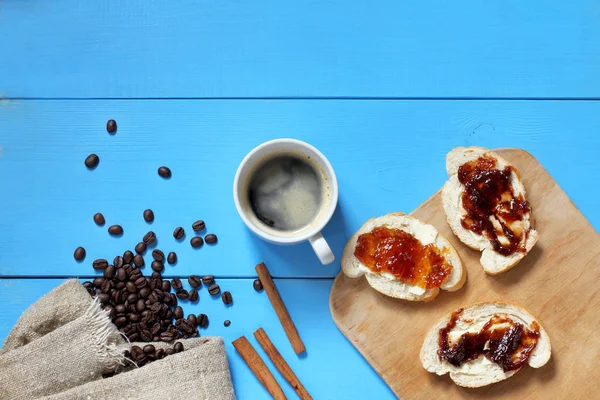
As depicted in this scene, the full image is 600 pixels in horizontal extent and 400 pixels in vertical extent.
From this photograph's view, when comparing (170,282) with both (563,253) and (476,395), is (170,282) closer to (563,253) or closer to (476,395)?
(476,395)

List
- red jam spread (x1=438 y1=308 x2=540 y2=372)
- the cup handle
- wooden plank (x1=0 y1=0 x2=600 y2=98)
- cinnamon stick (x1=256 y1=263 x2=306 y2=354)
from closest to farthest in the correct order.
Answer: the cup handle, red jam spread (x1=438 y1=308 x2=540 y2=372), cinnamon stick (x1=256 y1=263 x2=306 y2=354), wooden plank (x1=0 y1=0 x2=600 y2=98)

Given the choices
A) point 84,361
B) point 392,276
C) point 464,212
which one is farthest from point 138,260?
point 464,212

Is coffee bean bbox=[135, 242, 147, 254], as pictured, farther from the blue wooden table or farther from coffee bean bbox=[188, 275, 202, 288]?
coffee bean bbox=[188, 275, 202, 288]

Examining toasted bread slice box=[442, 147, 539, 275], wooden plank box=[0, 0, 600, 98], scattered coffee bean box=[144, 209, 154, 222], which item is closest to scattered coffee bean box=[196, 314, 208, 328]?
scattered coffee bean box=[144, 209, 154, 222]

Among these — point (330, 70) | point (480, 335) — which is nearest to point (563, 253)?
point (480, 335)

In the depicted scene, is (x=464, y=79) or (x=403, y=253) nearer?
(x=403, y=253)

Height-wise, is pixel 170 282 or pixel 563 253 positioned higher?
pixel 170 282

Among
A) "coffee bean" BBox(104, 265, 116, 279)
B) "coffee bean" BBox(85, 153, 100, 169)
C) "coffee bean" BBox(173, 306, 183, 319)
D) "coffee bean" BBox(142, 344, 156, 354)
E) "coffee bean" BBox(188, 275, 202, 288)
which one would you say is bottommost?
"coffee bean" BBox(142, 344, 156, 354)
